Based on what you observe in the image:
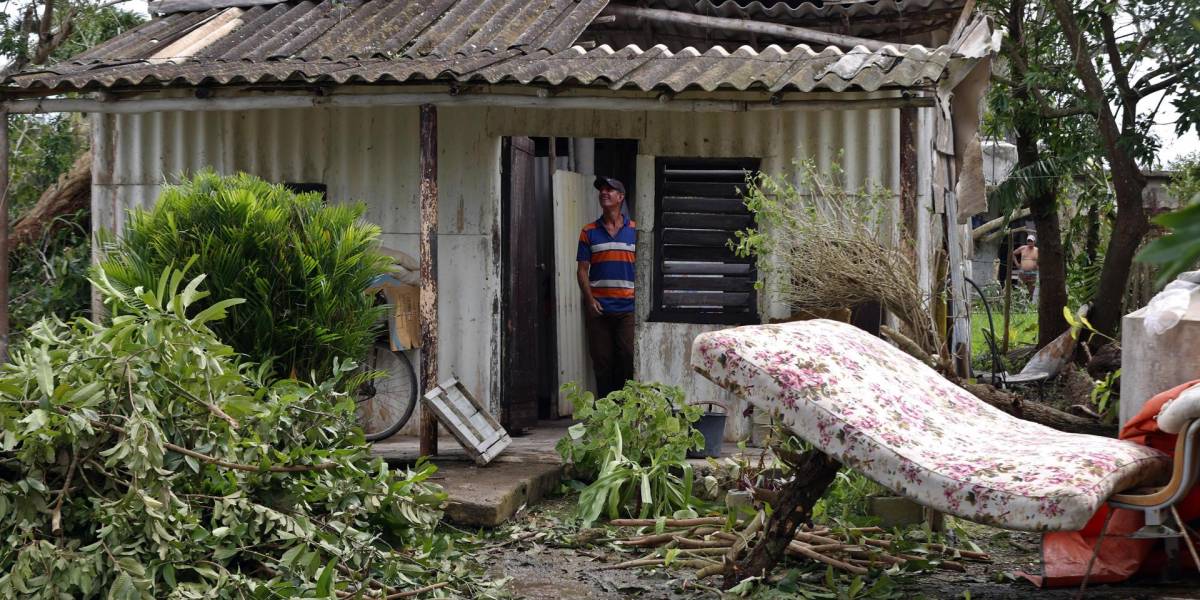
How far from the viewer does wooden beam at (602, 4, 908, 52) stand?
855 cm

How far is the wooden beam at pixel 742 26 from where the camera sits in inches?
336

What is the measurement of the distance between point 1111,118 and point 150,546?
933 centimetres

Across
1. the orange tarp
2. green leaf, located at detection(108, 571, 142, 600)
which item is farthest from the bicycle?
the orange tarp

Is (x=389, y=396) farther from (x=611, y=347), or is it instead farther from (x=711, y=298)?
(x=711, y=298)

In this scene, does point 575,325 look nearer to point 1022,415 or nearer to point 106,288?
point 1022,415

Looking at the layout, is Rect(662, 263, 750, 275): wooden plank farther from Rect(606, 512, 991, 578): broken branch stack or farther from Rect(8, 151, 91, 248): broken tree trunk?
Rect(8, 151, 91, 248): broken tree trunk

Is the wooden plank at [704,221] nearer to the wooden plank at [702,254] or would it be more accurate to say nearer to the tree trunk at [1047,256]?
the wooden plank at [702,254]

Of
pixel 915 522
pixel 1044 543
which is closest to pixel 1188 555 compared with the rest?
pixel 1044 543

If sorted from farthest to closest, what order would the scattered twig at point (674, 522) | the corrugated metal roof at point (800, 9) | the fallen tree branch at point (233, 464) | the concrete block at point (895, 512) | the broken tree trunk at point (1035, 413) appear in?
the corrugated metal roof at point (800, 9) < the broken tree trunk at point (1035, 413) < the concrete block at point (895, 512) < the scattered twig at point (674, 522) < the fallen tree branch at point (233, 464)

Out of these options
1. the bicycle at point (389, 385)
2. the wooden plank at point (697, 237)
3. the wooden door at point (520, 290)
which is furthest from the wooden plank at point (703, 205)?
the bicycle at point (389, 385)

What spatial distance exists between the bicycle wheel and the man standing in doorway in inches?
55.7

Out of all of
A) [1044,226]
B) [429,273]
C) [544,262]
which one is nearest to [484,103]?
[429,273]

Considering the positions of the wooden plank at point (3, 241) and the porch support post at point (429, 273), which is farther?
the wooden plank at point (3, 241)

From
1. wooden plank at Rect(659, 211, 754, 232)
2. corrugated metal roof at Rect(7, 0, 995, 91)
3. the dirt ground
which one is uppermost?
corrugated metal roof at Rect(7, 0, 995, 91)
